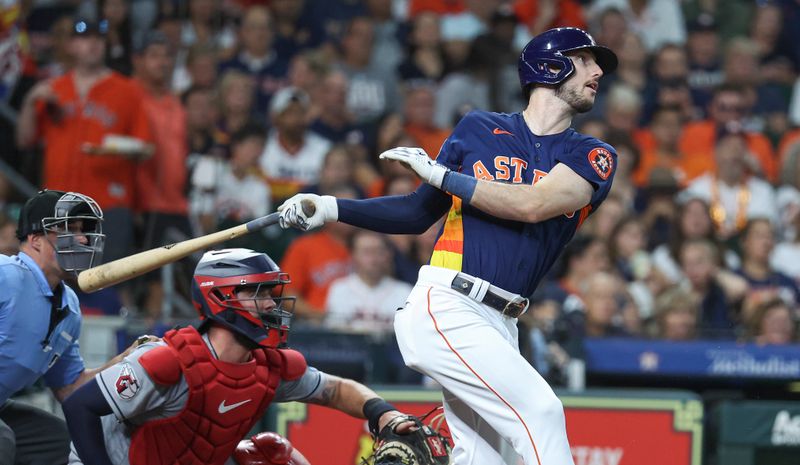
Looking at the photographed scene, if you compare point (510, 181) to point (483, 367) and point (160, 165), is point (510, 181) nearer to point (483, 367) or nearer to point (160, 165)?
point (483, 367)

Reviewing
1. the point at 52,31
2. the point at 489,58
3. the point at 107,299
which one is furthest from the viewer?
the point at 489,58

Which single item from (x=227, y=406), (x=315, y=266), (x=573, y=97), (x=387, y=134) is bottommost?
(x=315, y=266)

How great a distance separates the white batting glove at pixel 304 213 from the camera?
4.57 metres

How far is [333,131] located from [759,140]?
3768mm

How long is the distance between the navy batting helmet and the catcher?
1222mm

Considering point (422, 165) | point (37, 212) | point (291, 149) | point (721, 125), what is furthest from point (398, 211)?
point (721, 125)

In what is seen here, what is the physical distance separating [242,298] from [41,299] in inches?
38.4

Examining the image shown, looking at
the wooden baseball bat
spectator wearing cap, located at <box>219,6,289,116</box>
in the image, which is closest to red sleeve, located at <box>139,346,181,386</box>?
the wooden baseball bat

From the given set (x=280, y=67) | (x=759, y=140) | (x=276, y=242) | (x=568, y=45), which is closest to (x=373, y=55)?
(x=280, y=67)

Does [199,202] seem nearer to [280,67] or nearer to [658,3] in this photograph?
[280,67]

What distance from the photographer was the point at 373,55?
37.1 feet

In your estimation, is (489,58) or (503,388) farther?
(489,58)

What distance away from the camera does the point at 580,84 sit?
472 centimetres

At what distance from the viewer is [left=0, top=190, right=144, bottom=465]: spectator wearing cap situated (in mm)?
5008
